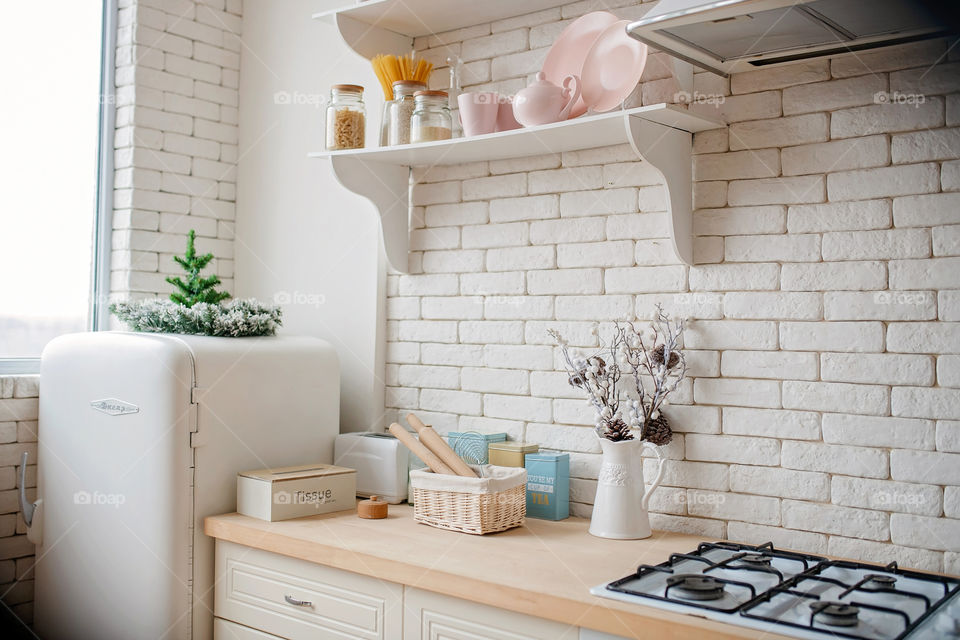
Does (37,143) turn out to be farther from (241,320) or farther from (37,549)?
(37,549)

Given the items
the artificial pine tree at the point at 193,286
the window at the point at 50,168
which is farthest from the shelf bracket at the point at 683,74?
the window at the point at 50,168

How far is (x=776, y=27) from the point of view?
1.72m

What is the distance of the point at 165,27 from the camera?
302cm

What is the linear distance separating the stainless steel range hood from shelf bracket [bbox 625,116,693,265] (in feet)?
0.57

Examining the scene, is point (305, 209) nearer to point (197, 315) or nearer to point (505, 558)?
point (197, 315)

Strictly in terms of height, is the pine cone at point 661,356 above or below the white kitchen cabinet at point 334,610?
above

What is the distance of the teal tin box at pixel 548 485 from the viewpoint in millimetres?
2271

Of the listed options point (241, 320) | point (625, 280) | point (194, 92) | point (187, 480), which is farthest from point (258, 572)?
point (194, 92)

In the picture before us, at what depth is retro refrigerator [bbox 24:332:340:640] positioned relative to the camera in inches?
88.7

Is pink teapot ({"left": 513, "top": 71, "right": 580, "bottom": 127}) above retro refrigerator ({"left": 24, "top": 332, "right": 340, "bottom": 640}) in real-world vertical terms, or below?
above

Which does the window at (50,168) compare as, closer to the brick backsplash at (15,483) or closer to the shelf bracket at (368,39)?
the brick backsplash at (15,483)

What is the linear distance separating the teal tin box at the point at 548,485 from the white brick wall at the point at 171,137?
1522 mm

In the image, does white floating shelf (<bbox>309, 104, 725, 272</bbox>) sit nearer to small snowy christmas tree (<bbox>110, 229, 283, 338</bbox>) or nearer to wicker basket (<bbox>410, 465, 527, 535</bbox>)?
small snowy christmas tree (<bbox>110, 229, 283, 338</bbox>)

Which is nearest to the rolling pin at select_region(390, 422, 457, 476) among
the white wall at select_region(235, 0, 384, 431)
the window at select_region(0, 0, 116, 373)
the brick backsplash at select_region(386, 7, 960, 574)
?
the brick backsplash at select_region(386, 7, 960, 574)
